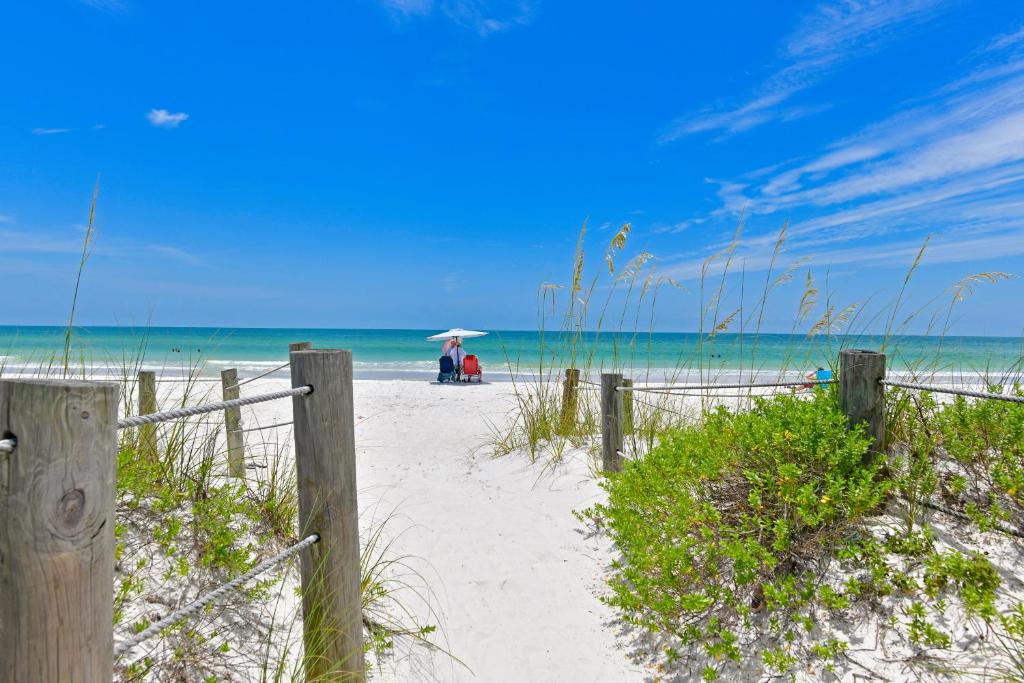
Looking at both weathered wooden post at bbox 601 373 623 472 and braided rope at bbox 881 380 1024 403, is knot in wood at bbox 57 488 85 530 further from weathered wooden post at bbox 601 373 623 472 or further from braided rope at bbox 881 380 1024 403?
weathered wooden post at bbox 601 373 623 472

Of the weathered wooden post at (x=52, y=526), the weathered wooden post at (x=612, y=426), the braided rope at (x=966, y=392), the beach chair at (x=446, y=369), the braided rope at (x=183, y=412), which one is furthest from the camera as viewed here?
the beach chair at (x=446, y=369)

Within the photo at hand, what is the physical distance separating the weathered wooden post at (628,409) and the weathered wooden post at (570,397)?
642 millimetres

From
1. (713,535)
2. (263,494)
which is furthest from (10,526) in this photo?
(713,535)

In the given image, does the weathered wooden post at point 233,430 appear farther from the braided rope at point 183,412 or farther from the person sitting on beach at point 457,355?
the person sitting on beach at point 457,355

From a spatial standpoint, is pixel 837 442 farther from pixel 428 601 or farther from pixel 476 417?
pixel 476 417

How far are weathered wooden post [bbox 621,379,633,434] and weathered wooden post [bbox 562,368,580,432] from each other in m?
0.64

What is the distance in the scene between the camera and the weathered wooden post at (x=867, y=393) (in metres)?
3.11

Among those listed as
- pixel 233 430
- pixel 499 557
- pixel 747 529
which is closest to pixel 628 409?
pixel 499 557

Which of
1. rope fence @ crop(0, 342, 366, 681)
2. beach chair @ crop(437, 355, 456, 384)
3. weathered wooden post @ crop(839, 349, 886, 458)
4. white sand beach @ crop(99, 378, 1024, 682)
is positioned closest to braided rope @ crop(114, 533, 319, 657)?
rope fence @ crop(0, 342, 366, 681)

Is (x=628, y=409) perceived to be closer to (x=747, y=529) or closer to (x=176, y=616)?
(x=747, y=529)

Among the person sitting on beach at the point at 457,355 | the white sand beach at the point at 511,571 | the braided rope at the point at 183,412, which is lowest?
the white sand beach at the point at 511,571

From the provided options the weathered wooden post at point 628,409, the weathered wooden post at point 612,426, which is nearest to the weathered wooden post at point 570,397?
the weathered wooden post at point 628,409

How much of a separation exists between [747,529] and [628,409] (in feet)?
8.17

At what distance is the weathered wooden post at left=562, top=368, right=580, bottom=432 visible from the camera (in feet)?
19.1
